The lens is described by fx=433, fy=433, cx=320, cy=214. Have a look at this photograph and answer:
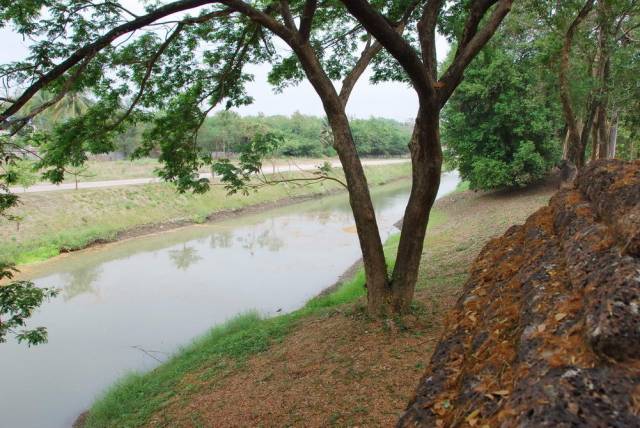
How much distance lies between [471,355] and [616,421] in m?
0.68

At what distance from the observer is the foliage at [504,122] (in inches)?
711

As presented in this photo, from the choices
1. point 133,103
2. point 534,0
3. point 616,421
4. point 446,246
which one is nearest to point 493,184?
point 446,246

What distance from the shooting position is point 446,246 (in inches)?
540

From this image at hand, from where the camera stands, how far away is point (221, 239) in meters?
22.0

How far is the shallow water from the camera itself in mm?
9156

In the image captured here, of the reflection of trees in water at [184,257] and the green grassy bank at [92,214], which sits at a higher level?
the green grassy bank at [92,214]

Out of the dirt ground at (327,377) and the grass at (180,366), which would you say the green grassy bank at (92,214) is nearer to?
the grass at (180,366)

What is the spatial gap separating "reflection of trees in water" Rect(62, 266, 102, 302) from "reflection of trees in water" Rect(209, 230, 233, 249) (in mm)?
5338

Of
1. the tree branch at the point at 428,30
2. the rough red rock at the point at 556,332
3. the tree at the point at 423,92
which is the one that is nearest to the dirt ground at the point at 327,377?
the tree at the point at 423,92

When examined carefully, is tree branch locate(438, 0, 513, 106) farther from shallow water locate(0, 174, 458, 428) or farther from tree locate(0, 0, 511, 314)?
shallow water locate(0, 174, 458, 428)

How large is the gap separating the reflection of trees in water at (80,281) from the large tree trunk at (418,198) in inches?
487

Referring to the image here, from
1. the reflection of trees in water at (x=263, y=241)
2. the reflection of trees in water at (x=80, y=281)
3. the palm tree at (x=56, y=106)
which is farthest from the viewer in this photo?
the reflection of trees in water at (x=263, y=241)

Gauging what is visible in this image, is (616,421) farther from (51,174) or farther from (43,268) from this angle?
(43,268)

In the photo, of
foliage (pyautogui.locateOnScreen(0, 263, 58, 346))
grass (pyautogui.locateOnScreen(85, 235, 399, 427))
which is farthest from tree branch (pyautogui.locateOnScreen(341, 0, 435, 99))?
grass (pyautogui.locateOnScreen(85, 235, 399, 427))
